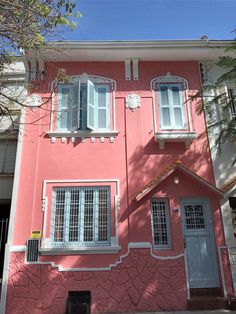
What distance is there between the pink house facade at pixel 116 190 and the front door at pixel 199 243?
0.09 feet

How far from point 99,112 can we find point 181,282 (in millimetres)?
5633

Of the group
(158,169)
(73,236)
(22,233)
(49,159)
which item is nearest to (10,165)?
(49,159)

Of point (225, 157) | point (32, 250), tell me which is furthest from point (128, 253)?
point (225, 157)

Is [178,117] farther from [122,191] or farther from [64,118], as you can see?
[64,118]

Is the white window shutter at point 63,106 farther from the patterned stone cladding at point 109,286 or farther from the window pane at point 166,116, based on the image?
the patterned stone cladding at point 109,286

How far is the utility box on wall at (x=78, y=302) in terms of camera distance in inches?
277

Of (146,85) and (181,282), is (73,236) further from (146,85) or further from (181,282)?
(146,85)

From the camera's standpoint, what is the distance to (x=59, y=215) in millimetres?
8188

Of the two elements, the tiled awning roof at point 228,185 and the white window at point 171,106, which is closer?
the tiled awning roof at point 228,185

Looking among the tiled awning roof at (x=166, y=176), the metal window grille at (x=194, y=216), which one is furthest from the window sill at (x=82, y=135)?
the metal window grille at (x=194, y=216)

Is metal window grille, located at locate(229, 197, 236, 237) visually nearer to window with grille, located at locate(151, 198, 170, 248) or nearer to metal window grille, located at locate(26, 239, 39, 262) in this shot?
window with grille, located at locate(151, 198, 170, 248)

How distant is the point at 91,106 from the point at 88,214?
3.42 m

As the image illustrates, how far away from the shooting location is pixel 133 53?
9.51m

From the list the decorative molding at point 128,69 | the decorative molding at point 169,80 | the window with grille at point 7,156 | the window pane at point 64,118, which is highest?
the decorative molding at point 128,69
